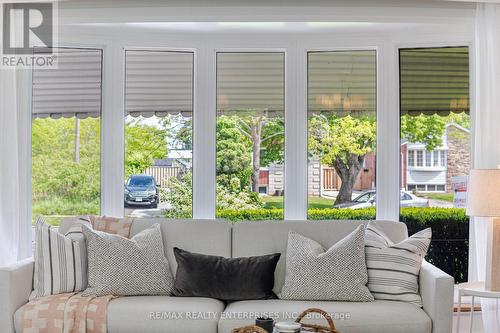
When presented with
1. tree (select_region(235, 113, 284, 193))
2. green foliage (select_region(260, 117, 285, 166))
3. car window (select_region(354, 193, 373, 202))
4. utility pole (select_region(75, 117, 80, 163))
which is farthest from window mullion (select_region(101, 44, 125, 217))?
car window (select_region(354, 193, 373, 202))

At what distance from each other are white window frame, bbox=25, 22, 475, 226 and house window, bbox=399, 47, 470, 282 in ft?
0.32

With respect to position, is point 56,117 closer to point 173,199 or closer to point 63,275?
point 173,199

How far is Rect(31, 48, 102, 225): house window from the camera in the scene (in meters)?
5.55

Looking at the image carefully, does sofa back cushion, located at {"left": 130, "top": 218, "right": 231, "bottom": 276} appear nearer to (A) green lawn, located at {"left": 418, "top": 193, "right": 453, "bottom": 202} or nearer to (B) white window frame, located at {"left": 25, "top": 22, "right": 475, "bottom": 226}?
(B) white window frame, located at {"left": 25, "top": 22, "right": 475, "bottom": 226}

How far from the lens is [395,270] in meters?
4.43

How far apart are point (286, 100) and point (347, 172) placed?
0.80m

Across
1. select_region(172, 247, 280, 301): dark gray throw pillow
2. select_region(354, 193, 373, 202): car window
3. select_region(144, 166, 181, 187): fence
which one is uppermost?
select_region(144, 166, 181, 187): fence

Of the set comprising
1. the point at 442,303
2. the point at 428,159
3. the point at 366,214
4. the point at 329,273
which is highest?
the point at 428,159

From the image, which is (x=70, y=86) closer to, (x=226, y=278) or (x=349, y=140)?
(x=226, y=278)

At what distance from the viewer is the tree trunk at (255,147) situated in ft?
18.9

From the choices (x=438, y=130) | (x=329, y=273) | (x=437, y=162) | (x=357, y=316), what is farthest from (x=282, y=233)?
(x=438, y=130)

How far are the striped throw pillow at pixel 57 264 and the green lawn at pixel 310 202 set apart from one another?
1.74 m

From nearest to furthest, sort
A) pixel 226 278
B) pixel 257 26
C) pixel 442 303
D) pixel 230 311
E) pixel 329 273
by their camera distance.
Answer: pixel 442 303
pixel 230 311
pixel 329 273
pixel 226 278
pixel 257 26

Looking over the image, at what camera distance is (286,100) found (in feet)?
18.8
